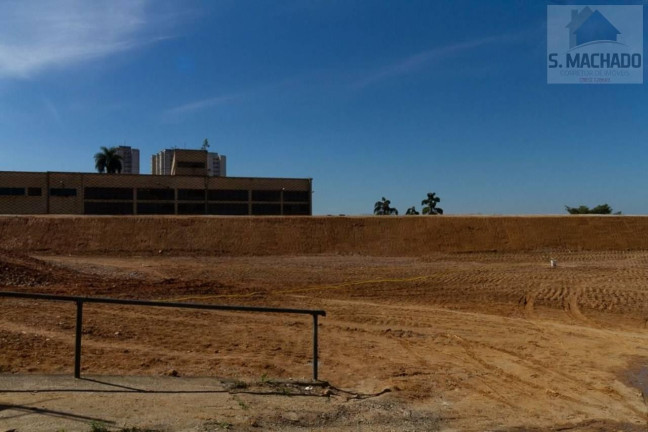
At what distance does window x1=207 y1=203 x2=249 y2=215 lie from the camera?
7894 centimetres

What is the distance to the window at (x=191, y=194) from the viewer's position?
7788 centimetres

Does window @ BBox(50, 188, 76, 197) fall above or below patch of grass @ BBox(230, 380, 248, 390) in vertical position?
above

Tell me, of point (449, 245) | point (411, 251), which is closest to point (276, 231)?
point (411, 251)

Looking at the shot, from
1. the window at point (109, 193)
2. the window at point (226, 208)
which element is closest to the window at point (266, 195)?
the window at point (226, 208)

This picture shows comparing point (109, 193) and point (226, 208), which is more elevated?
point (109, 193)

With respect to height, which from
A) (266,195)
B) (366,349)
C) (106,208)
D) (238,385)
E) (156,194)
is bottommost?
(366,349)

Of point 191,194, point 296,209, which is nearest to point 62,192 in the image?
point 191,194

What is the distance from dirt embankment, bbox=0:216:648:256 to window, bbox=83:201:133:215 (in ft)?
109

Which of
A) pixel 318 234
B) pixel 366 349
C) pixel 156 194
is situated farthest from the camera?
pixel 156 194

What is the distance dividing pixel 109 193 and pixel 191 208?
11.7 meters

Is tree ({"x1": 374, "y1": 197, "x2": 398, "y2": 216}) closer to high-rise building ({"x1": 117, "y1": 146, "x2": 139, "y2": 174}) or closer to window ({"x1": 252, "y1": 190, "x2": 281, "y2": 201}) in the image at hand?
window ({"x1": 252, "y1": 190, "x2": 281, "y2": 201})

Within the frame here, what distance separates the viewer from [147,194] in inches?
3007

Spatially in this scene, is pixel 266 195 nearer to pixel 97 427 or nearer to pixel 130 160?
pixel 97 427

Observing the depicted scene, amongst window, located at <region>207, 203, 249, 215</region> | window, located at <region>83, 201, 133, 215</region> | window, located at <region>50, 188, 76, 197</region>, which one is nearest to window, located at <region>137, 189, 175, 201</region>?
window, located at <region>83, 201, 133, 215</region>
